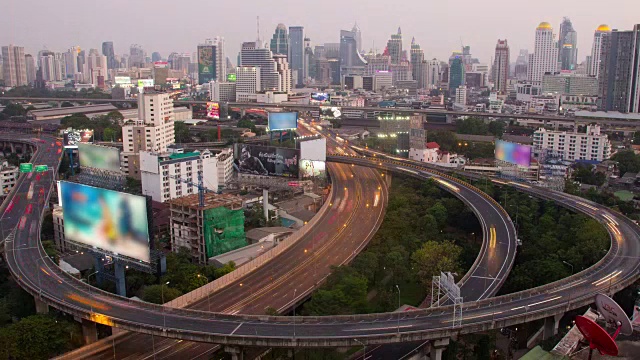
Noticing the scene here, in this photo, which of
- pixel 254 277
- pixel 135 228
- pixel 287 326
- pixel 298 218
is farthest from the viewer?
pixel 298 218

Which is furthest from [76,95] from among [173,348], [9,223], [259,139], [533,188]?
[173,348]

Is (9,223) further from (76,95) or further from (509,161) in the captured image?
(76,95)

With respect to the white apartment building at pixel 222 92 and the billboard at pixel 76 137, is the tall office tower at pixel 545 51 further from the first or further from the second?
the billboard at pixel 76 137

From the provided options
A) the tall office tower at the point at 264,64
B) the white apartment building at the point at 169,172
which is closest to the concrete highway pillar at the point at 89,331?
the white apartment building at the point at 169,172

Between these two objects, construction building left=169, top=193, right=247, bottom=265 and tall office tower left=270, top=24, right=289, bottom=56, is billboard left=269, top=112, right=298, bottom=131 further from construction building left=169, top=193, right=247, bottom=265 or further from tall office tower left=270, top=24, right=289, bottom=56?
tall office tower left=270, top=24, right=289, bottom=56

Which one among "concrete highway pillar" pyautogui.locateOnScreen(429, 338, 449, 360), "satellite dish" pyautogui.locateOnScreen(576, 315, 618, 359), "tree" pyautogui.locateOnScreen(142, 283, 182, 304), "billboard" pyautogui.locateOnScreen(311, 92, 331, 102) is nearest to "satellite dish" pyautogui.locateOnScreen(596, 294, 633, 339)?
"satellite dish" pyautogui.locateOnScreen(576, 315, 618, 359)
